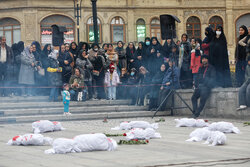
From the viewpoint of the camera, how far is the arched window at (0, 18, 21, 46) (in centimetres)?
5156

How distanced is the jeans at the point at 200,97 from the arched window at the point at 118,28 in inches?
1393

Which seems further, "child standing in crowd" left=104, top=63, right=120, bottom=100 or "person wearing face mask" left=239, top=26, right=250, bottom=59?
"child standing in crowd" left=104, top=63, right=120, bottom=100

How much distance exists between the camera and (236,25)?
2173 inches

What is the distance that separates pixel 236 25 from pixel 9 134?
1738 inches

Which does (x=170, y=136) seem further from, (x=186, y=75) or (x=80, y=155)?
(x=186, y=75)

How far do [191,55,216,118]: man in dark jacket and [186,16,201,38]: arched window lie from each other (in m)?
37.5

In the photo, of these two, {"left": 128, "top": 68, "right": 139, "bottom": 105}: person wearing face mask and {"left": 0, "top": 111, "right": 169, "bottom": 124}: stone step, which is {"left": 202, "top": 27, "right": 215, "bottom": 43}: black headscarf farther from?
{"left": 128, "top": 68, "right": 139, "bottom": 105}: person wearing face mask

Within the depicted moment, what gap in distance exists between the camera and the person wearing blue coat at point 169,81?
1938 centimetres

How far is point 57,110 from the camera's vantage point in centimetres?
1897

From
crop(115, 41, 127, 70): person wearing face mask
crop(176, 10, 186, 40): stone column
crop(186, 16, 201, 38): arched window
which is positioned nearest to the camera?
crop(115, 41, 127, 70): person wearing face mask

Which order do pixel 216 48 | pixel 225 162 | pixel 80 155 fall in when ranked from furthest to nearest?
pixel 216 48, pixel 80 155, pixel 225 162

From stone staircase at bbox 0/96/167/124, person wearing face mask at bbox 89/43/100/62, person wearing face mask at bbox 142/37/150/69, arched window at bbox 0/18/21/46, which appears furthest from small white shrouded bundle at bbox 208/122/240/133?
arched window at bbox 0/18/21/46

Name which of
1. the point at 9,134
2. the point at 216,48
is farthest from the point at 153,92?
the point at 9,134

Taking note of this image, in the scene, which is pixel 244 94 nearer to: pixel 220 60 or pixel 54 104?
pixel 220 60
